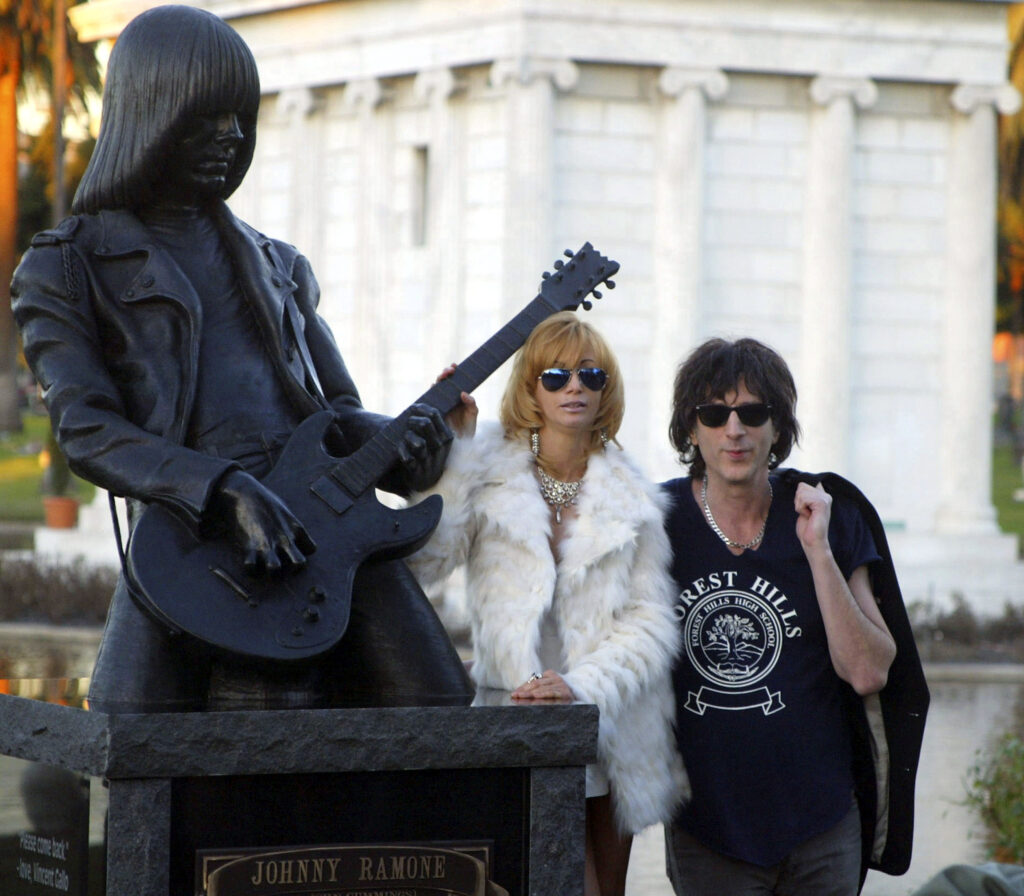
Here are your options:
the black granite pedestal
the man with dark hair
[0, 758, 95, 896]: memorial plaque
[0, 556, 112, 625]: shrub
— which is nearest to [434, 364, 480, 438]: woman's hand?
Result: the man with dark hair

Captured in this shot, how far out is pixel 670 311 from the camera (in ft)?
65.6

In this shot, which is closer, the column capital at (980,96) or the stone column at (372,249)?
the column capital at (980,96)

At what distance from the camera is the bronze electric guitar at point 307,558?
14.4 feet

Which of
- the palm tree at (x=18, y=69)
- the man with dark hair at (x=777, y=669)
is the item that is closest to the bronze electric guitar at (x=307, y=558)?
the man with dark hair at (x=777, y=669)

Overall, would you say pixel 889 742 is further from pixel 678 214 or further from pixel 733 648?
pixel 678 214

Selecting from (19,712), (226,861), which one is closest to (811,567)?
(226,861)

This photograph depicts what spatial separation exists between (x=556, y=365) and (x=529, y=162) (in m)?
14.6

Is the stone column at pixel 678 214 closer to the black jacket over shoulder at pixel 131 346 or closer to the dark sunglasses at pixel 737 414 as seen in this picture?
the dark sunglasses at pixel 737 414

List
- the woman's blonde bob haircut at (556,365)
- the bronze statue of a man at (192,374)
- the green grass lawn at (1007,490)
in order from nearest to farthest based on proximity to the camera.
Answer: the bronze statue of a man at (192,374)
the woman's blonde bob haircut at (556,365)
the green grass lawn at (1007,490)

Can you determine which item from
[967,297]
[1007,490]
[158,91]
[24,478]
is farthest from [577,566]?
[24,478]

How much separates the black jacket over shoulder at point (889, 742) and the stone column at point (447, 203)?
1527 cm

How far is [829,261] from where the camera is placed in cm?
2031

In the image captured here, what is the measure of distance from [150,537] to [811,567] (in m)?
1.70

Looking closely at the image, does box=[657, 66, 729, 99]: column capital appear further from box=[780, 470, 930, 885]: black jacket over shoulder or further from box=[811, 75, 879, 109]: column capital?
box=[780, 470, 930, 885]: black jacket over shoulder
